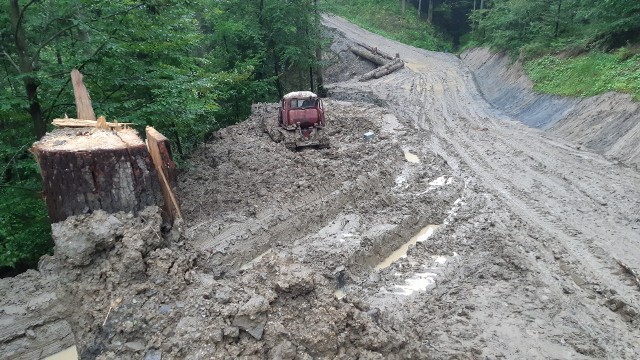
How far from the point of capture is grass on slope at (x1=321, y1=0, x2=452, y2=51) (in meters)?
43.9

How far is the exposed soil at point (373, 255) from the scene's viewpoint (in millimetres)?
4492

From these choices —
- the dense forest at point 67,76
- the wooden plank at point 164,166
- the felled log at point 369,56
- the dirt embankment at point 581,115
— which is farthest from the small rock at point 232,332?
the felled log at point 369,56

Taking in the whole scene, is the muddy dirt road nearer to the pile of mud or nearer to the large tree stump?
the large tree stump

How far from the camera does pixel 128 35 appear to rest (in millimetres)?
8625

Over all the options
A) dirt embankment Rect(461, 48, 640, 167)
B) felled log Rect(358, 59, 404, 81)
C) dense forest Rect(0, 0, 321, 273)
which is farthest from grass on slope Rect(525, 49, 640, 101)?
dense forest Rect(0, 0, 321, 273)

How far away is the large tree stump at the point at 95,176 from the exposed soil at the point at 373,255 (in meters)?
0.22

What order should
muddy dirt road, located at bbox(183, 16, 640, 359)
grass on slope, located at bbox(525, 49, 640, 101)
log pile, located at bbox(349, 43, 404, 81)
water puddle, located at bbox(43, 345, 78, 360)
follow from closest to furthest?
water puddle, located at bbox(43, 345, 78, 360), muddy dirt road, located at bbox(183, 16, 640, 359), grass on slope, located at bbox(525, 49, 640, 101), log pile, located at bbox(349, 43, 404, 81)

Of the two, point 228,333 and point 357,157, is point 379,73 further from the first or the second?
point 228,333

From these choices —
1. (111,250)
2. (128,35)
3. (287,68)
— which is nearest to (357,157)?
(128,35)

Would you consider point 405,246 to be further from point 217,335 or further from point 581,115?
point 581,115

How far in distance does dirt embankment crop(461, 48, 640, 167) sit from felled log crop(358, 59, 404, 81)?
752cm

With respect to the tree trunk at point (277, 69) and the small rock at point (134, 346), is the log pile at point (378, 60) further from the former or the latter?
the small rock at point (134, 346)

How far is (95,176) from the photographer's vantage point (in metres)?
4.88

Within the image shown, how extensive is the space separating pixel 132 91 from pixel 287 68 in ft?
54.0
